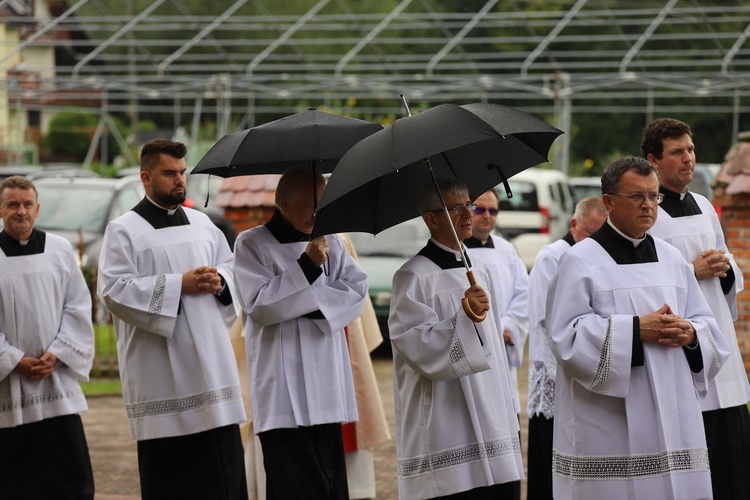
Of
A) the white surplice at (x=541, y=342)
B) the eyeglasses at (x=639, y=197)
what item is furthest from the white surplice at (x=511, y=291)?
the eyeglasses at (x=639, y=197)

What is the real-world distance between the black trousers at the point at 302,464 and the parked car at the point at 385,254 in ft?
25.9

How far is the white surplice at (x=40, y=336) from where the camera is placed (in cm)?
698

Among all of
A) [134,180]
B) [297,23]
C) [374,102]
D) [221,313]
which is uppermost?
[374,102]

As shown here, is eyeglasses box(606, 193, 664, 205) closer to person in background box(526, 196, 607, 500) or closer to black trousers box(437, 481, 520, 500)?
black trousers box(437, 481, 520, 500)

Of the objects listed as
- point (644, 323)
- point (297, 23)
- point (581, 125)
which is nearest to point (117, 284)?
point (644, 323)

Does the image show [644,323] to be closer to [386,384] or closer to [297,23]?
[386,384]

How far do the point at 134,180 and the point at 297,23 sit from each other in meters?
6.50

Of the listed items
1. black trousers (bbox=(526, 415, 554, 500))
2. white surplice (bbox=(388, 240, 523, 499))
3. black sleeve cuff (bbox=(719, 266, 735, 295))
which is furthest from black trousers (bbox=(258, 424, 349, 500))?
black sleeve cuff (bbox=(719, 266, 735, 295))

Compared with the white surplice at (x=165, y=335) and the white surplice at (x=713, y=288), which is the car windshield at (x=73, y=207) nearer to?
the white surplice at (x=165, y=335)

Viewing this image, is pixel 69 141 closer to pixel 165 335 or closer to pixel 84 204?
pixel 84 204

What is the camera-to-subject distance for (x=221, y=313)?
6793 mm

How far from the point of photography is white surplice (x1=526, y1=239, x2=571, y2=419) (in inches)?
280

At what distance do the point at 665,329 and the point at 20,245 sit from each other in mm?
4060

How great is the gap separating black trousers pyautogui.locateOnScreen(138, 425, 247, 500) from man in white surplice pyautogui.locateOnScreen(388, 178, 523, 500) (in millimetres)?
1516
